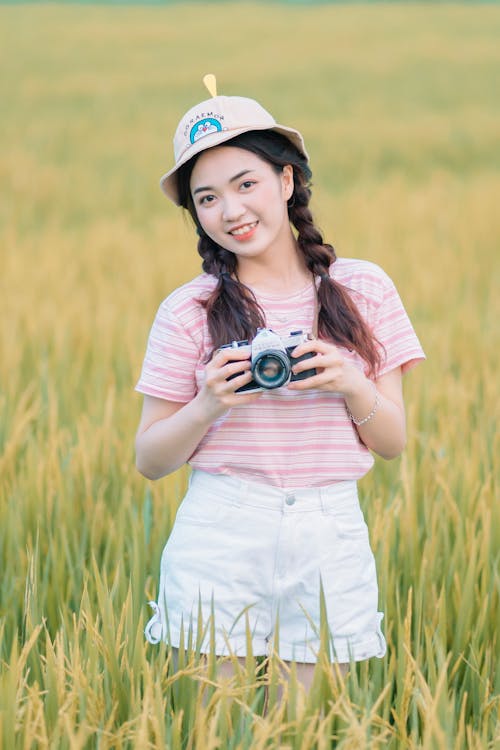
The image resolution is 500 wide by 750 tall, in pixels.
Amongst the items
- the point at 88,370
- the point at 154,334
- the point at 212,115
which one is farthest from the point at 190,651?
the point at 88,370

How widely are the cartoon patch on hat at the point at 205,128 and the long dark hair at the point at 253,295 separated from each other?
0.12ft

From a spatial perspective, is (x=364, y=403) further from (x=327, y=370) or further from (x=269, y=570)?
(x=269, y=570)

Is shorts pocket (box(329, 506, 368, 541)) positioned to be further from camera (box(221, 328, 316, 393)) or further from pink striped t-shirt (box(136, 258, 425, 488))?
camera (box(221, 328, 316, 393))

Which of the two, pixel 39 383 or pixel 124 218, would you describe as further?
pixel 124 218

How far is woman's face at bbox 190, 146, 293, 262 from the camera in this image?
1476 millimetres

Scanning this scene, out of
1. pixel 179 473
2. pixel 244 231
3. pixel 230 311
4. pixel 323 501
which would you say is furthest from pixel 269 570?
pixel 179 473

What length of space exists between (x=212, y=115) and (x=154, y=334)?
1.01 ft

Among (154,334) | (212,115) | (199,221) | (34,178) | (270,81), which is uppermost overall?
(270,81)

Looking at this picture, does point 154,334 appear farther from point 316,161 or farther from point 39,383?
point 316,161

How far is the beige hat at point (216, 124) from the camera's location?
146 cm

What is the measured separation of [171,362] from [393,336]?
0.31 m

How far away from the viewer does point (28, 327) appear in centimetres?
375

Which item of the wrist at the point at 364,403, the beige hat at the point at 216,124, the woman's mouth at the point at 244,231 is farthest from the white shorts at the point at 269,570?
the beige hat at the point at 216,124

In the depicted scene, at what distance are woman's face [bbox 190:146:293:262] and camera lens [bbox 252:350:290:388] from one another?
227 mm
